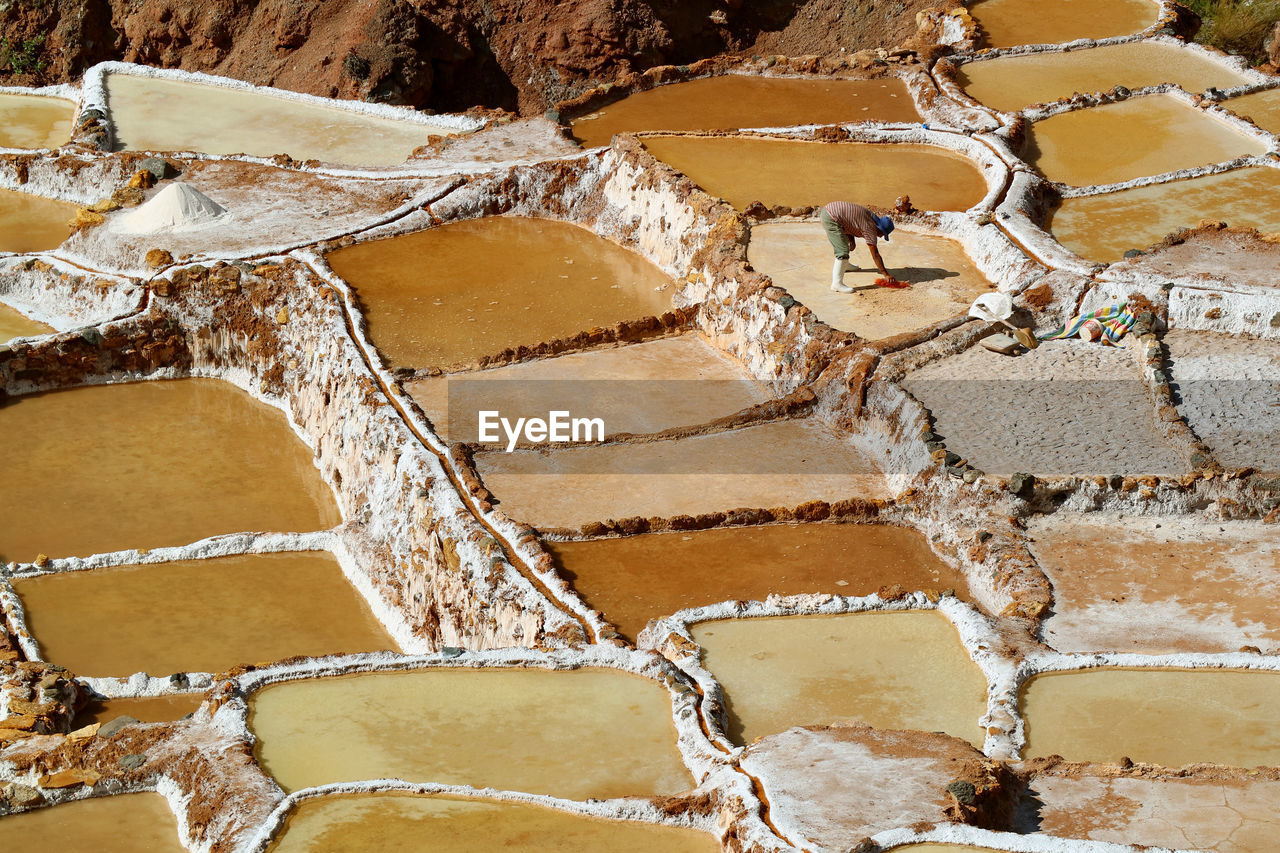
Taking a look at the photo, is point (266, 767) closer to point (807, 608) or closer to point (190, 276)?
point (807, 608)

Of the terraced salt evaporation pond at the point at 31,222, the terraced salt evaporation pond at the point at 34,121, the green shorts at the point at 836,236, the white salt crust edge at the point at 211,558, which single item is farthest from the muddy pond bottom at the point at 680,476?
the terraced salt evaporation pond at the point at 34,121

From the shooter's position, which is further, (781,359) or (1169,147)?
(1169,147)

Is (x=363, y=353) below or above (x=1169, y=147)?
below

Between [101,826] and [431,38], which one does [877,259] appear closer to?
[101,826]

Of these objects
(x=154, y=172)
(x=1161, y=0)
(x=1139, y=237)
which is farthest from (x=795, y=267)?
(x=1161, y=0)

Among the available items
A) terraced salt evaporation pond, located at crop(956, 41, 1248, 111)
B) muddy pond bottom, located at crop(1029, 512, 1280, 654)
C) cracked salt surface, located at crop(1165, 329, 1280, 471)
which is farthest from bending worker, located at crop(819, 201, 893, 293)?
terraced salt evaporation pond, located at crop(956, 41, 1248, 111)

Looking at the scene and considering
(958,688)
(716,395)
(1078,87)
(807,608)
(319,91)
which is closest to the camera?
(958,688)

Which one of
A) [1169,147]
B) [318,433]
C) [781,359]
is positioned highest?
[1169,147]
